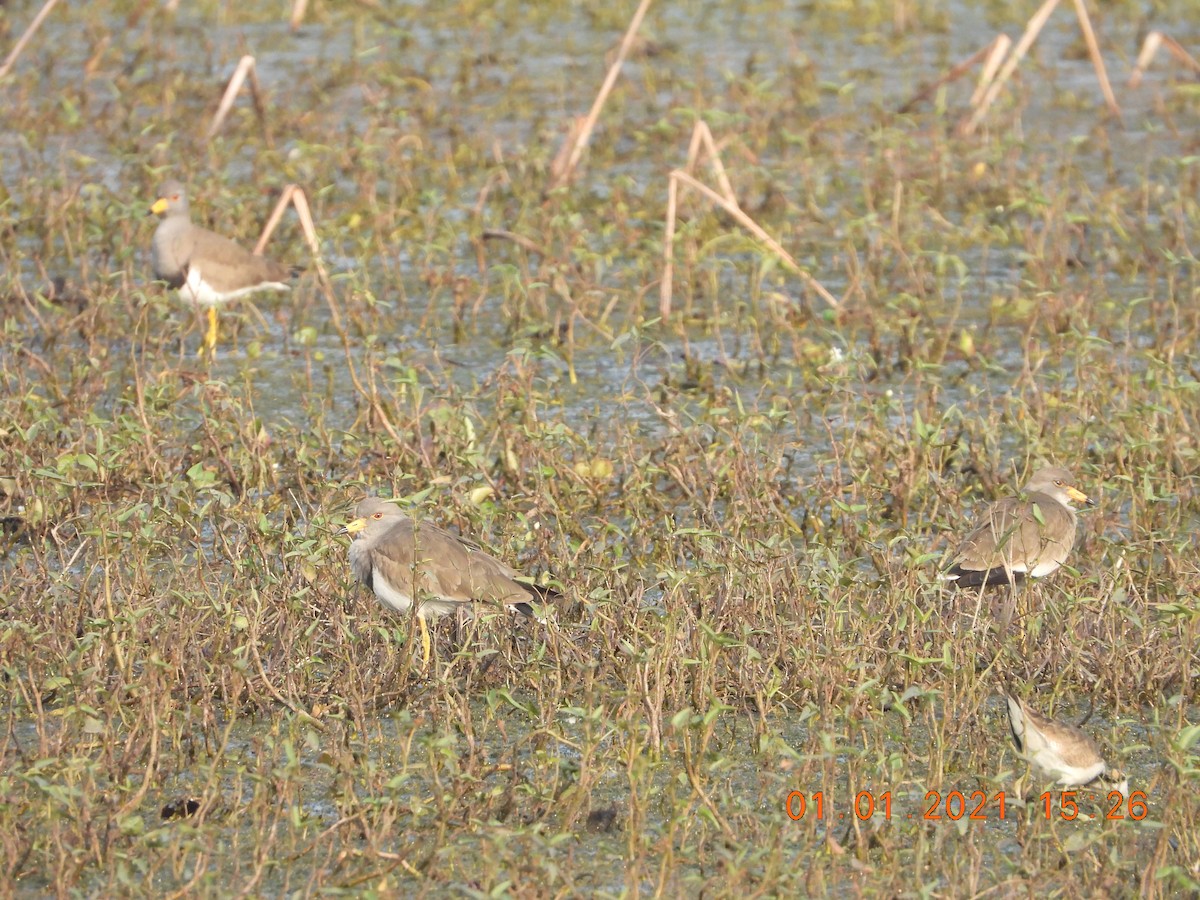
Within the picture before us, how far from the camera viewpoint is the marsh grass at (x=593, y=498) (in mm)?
4695

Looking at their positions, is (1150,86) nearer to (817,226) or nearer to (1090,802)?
(817,226)

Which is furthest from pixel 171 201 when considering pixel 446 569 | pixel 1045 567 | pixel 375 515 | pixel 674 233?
pixel 1045 567

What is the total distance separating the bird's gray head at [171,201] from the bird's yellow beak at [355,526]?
11.8 feet

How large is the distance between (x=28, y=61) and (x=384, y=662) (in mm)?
9030

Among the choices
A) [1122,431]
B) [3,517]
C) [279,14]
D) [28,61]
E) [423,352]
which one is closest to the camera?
[3,517]

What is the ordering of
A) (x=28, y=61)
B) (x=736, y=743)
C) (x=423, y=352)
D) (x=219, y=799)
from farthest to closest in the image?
(x=28, y=61), (x=423, y=352), (x=736, y=743), (x=219, y=799)

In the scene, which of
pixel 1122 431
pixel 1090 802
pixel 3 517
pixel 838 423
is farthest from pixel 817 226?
pixel 1090 802

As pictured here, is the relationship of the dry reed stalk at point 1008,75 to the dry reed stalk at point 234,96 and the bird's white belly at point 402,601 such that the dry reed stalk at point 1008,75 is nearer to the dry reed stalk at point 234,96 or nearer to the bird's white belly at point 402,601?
the dry reed stalk at point 234,96

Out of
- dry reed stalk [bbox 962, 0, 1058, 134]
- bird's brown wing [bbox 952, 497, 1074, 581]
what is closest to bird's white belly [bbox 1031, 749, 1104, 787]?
bird's brown wing [bbox 952, 497, 1074, 581]

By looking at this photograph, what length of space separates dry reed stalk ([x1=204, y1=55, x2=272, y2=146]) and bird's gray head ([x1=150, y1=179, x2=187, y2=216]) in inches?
78.7

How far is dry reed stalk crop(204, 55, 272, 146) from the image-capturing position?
11.3 metres

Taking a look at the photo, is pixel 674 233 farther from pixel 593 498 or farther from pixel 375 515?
pixel 375 515

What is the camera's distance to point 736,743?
536cm
